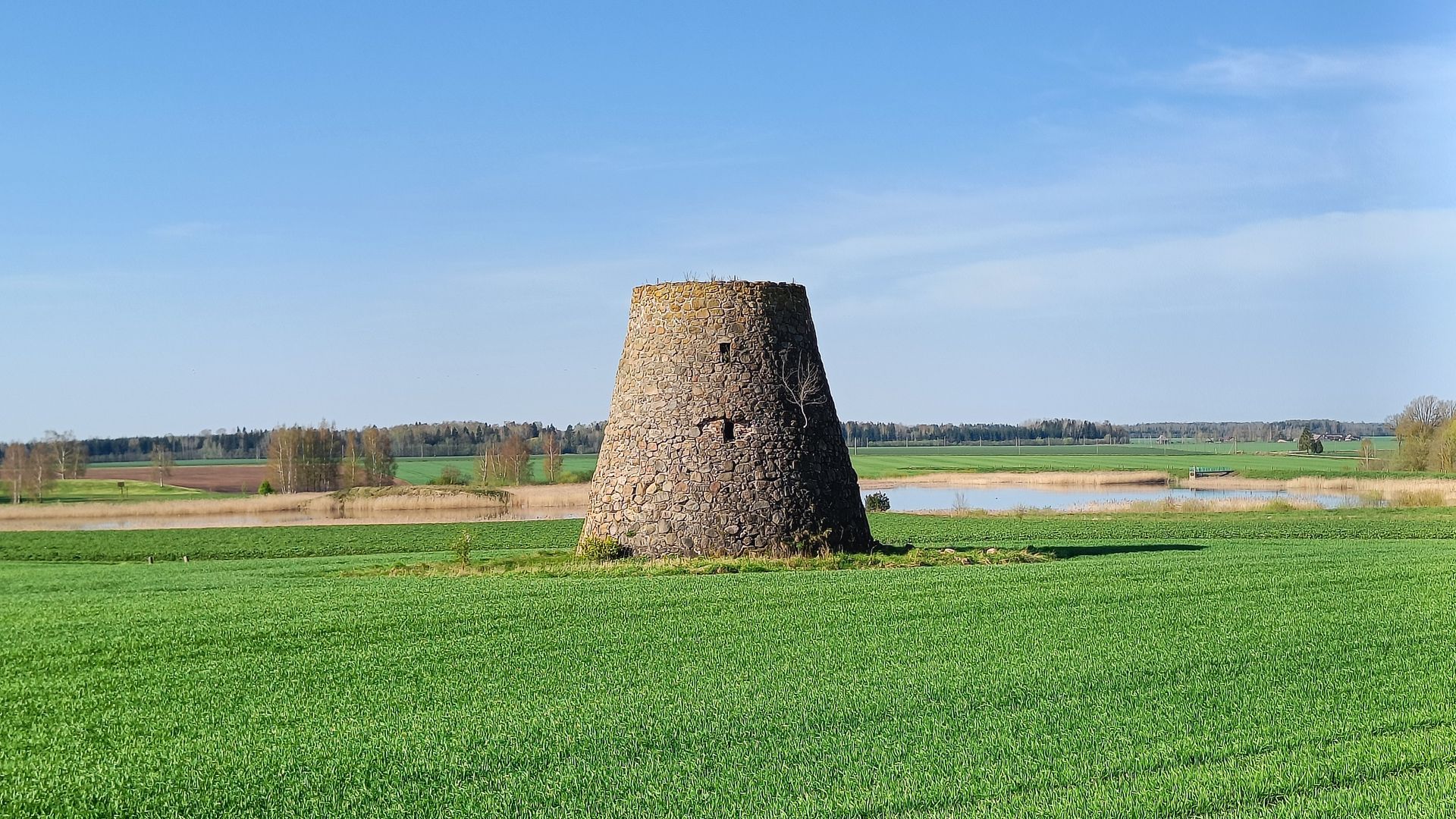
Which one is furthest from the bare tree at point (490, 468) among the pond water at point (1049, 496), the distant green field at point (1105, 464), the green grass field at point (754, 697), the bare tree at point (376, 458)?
the green grass field at point (754, 697)

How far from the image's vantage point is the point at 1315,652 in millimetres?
11906

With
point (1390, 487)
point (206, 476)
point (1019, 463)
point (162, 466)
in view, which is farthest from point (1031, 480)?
point (162, 466)

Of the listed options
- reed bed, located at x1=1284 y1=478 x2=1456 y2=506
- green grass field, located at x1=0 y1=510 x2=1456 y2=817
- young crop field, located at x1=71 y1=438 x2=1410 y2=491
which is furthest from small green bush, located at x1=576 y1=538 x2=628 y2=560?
young crop field, located at x1=71 y1=438 x2=1410 y2=491

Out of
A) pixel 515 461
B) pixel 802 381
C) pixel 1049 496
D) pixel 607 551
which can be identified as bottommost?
pixel 1049 496

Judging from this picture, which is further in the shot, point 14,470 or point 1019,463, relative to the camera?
point 1019,463

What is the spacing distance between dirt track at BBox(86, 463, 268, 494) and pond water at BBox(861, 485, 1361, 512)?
47884 millimetres

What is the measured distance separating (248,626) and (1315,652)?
11937mm

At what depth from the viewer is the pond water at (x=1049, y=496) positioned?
6116cm

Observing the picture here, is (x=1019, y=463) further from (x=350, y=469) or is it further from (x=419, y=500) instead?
(x=419, y=500)

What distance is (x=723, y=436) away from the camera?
22.1m

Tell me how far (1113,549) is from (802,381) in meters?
9.12

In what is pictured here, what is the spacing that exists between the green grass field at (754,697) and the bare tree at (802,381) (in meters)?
4.75

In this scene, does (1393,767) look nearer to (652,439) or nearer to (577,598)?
(577,598)

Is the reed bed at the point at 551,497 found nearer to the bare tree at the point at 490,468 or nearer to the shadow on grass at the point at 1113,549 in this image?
the bare tree at the point at 490,468
